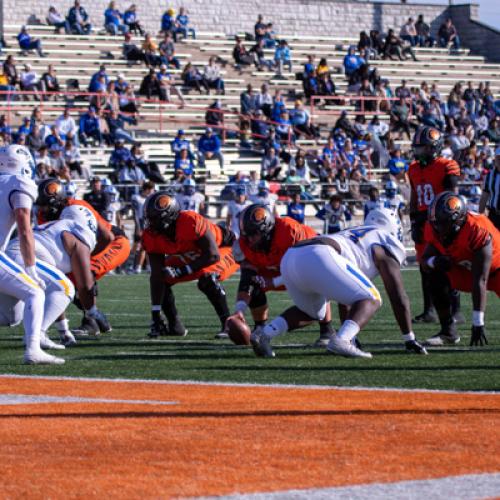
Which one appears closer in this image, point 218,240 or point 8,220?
point 8,220

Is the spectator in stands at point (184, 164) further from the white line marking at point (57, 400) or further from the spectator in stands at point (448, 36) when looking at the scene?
the white line marking at point (57, 400)

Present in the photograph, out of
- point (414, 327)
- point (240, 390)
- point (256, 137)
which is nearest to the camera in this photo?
point (240, 390)

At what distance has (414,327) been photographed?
11477 mm

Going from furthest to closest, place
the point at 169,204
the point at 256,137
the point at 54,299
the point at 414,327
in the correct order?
the point at 256,137
the point at 414,327
the point at 169,204
the point at 54,299

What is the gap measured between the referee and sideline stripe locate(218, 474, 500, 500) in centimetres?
758

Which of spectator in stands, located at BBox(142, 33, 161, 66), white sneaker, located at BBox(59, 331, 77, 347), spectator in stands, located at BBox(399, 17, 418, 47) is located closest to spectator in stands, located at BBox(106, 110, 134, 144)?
spectator in stands, located at BBox(142, 33, 161, 66)

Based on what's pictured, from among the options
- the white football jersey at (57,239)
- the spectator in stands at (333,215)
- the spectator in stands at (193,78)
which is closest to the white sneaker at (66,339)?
the white football jersey at (57,239)

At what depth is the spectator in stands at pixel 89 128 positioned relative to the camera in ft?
86.6

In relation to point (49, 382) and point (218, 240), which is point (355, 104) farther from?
point (49, 382)

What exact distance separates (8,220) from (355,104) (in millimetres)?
25852

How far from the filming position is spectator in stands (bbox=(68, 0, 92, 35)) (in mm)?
32625

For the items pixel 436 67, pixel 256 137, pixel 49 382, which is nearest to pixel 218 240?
pixel 49 382

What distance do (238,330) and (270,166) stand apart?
18.3 meters

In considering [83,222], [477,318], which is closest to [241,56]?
[83,222]
